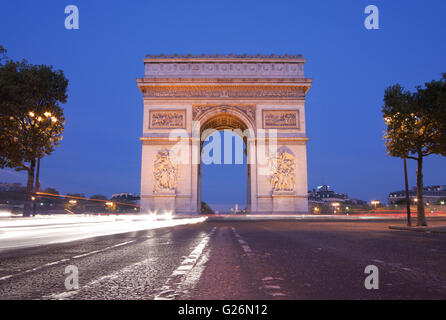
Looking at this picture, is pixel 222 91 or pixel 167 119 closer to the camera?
pixel 167 119

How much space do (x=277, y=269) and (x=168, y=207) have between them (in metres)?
28.4

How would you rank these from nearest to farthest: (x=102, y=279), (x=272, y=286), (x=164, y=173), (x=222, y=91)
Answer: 1. (x=272, y=286)
2. (x=102, y=279)
3. (x=164, y=173)
4. (x=222, y=91)

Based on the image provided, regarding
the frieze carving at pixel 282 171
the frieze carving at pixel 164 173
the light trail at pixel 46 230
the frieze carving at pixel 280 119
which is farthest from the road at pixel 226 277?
the frieze carving at pixel 280 119

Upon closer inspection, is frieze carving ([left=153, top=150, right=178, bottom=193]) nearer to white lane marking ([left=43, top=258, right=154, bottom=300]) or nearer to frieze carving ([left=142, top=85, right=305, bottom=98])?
frieze carving ([left=142, top=85, right=305, bottom=98])

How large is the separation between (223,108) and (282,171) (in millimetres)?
8641

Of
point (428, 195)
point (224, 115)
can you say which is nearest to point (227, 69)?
point (224, 115)

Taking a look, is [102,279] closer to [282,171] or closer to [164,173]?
[164,173]

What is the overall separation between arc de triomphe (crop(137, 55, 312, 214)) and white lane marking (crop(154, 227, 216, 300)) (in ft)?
90.6

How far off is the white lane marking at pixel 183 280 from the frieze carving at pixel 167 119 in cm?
2951

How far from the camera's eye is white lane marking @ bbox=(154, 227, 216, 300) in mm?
2889

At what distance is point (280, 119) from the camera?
112 ft

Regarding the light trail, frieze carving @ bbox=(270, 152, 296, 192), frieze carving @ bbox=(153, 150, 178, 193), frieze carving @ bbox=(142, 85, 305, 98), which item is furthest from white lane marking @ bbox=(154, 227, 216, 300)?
frieze carving @ bbox=(142, 85, 305, 98)
